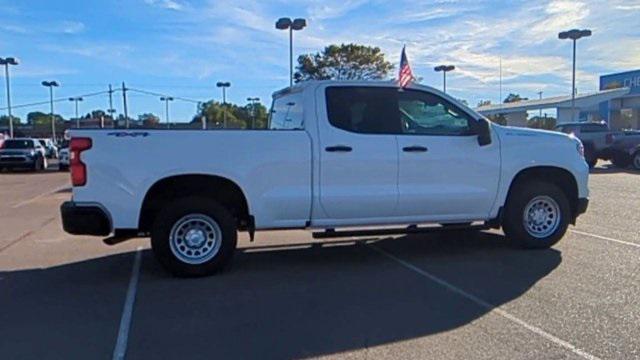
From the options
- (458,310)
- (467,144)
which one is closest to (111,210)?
(458,310)

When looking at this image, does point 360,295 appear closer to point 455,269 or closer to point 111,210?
point 455,269

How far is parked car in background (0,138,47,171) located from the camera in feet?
98.7

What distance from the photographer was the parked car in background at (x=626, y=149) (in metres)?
23.4

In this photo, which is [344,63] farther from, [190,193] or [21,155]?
[190,193]

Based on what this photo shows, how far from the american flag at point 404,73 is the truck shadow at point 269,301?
2.23 metres

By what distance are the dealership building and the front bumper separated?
4638cm

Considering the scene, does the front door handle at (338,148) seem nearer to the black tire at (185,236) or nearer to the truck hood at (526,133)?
the black tire at (185,236)

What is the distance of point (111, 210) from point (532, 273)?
466 cm

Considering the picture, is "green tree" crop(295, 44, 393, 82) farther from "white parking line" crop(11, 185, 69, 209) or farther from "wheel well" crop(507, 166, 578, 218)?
"wheel well" crop(507, 166, 578, 218)

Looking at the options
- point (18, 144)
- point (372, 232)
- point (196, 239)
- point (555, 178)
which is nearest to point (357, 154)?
point (372, 232)

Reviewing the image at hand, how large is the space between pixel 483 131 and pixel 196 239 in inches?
146

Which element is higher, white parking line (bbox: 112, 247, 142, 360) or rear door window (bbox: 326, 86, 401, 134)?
rear door window (bbox: 326, 86, 401, 134)

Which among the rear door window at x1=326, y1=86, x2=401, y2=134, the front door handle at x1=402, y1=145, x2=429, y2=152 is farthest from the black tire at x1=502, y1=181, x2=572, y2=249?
the rear door window at x1=326, y1=86, x2=401, y2=134

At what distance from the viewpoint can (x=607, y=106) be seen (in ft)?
172
